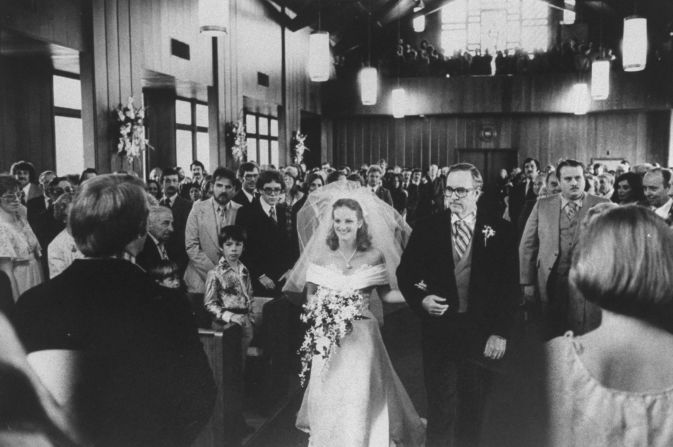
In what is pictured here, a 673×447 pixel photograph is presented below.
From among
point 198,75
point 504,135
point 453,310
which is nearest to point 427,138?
point 504,135

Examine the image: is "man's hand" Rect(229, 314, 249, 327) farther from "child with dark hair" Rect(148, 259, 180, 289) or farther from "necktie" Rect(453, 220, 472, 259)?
"necktie" Rect(453, 220, 472, 259)

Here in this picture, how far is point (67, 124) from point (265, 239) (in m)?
4.84

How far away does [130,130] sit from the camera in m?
8.19

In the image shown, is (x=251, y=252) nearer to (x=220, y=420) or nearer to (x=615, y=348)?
(x=220, y=420)

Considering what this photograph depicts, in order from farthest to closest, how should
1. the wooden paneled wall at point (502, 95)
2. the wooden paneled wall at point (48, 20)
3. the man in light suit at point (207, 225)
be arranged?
1. the wooden paneled wall at point (502, 95)
2. the wooden paneled wall at point (48, 20)
3. the man in light suit at point (207, 225)

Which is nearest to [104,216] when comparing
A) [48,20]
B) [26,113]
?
[48,20]

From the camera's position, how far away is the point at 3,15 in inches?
238

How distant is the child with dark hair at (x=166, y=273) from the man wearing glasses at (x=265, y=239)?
1317 millimetres

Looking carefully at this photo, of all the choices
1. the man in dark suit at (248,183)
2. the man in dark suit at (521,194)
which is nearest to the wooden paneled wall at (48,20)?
the man in dark suit at (248,183)

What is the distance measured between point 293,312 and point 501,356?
194cm

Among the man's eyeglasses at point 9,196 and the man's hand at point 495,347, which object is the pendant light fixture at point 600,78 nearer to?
the man's hand at point 495,347

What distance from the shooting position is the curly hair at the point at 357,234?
3.94m

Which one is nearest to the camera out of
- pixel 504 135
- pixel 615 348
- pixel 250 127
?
pixel 615 348

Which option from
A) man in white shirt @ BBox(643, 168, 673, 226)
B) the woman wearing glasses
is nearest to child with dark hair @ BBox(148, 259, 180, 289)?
the woman wearing glasses
